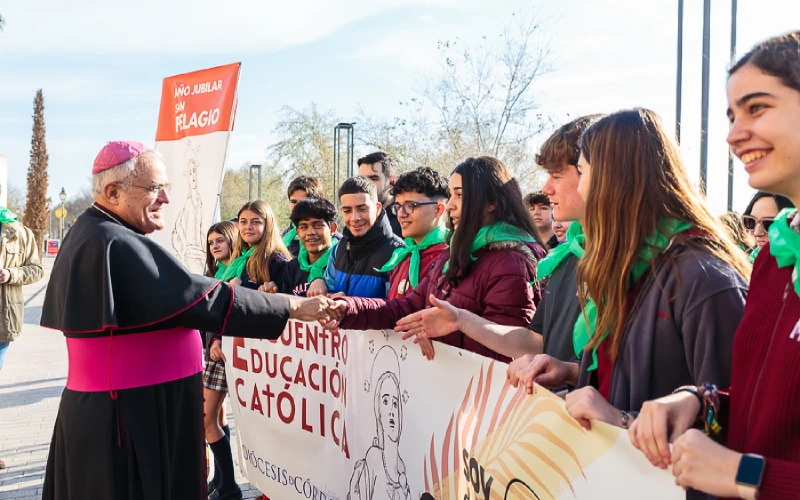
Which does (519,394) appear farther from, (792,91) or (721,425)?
(792,91)

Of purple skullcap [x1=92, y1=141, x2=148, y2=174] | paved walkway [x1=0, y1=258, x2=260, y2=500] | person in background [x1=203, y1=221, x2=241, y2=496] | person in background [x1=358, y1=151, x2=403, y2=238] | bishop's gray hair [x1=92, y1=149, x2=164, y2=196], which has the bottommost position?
paved walkway [x1=0, y1=258, x2=260, y2=500]

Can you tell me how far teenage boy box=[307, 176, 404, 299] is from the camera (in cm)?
448

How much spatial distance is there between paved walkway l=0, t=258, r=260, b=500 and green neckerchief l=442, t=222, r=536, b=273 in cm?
297

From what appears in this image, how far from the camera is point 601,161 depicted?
1.96m

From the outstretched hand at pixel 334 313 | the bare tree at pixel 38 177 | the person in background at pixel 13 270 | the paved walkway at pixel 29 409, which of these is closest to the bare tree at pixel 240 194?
the bare tree at pixel 38 177

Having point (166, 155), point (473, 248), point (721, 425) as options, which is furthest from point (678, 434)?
point (166, 155)

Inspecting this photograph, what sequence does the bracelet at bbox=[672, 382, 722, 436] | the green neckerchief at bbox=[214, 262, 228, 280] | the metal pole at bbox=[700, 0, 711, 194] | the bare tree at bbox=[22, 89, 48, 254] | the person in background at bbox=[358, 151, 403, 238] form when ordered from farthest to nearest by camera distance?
1. the bare tree at bbox=[22, 89, 48, 254]
2. the metal pole at bbox=[700, 0, 711, 194]
3. the person in background at bbox=[358, 151, 403, 238]
4. the green neckerchief at bbox=[214, 262, 228, 280]
5. the bracelet at bbox=[672, 382, 722, 436]

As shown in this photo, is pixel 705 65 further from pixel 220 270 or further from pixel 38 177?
pixel 38 177

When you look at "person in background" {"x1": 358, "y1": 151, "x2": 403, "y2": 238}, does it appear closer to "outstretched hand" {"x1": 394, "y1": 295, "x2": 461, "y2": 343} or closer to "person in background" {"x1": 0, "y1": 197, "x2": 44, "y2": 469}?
"person in background" {"x1": 0, "y1": 197, "x2": 44, "y2": 469}

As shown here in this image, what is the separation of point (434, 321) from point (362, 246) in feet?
5.85

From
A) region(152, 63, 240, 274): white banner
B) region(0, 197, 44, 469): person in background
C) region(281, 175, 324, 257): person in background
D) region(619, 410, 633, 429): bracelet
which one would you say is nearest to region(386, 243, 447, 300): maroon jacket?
region(619, 410, 633, 429): bracelet

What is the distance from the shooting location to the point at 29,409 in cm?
743

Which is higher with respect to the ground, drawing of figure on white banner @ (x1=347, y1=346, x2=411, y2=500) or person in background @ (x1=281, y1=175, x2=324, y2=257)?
person in background @ (x1=281, y1=175, x2=324, y2=257)

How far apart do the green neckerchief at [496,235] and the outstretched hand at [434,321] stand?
1.34 ft
